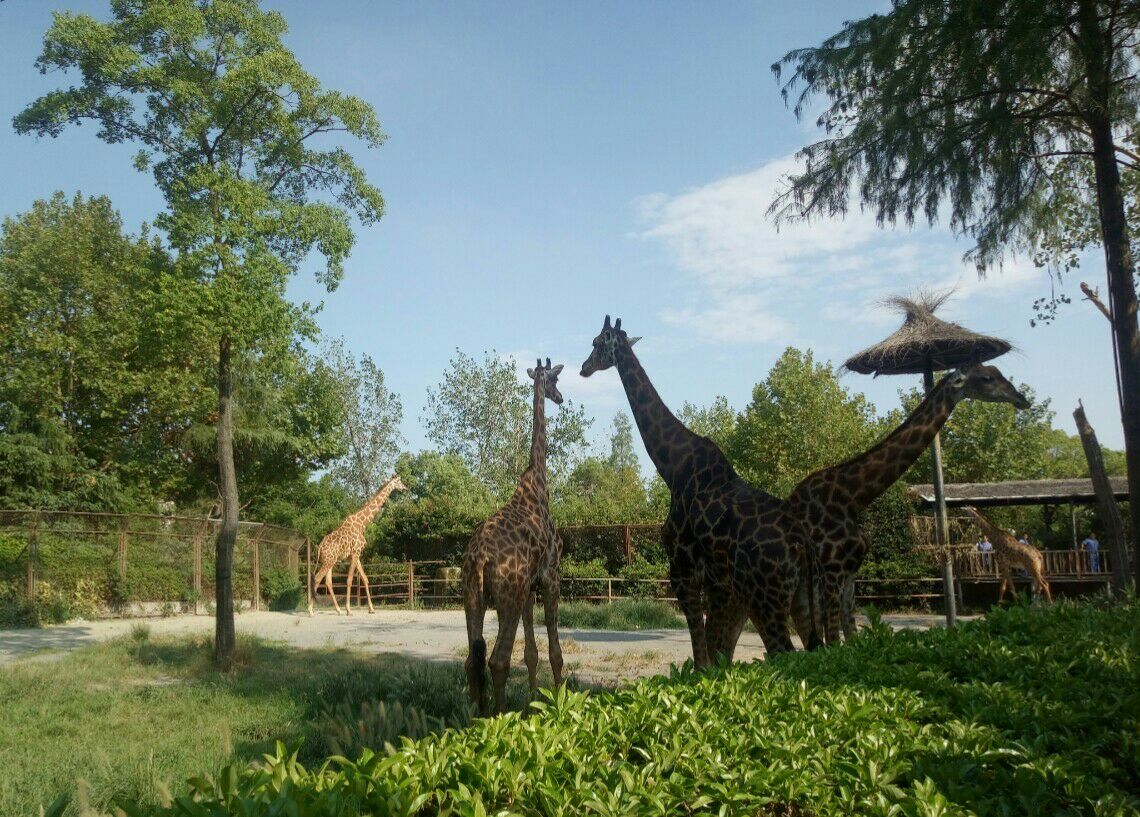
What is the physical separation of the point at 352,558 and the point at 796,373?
1909 cm

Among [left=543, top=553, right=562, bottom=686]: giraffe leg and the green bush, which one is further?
[left=543, top=553, right=562, bottom=686]: giraffe leg

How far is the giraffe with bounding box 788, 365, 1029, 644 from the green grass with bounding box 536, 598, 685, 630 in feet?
33.0

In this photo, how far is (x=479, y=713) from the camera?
671 centimetres

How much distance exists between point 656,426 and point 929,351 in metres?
6.71

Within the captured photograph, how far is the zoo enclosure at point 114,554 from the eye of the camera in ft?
59.0

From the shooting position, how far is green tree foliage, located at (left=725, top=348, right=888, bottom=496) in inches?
1200

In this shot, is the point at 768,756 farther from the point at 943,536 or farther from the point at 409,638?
the point at 409,638

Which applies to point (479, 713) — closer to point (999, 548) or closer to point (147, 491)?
point (999, 548)

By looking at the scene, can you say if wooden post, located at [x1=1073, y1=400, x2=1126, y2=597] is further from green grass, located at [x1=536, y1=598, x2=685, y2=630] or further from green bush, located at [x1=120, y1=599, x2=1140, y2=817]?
green grass, located at [x1=536, y1=598, x2=685, y2=630]

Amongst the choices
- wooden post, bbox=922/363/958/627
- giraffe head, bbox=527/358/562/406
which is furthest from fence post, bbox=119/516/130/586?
wooden post, bbox=922/363/958/627

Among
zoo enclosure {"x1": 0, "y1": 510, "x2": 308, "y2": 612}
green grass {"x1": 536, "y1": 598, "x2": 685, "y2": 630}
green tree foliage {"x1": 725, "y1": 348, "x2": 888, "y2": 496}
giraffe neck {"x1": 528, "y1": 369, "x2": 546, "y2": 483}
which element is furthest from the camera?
green tree foliage {"x1": 725, "y1": 348, "x2": 888, "y2": 496}

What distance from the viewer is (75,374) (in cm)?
2623

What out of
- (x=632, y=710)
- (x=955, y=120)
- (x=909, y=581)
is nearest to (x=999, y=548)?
(x=909, y=581)

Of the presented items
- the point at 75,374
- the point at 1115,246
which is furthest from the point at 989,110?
the point at 75,374
